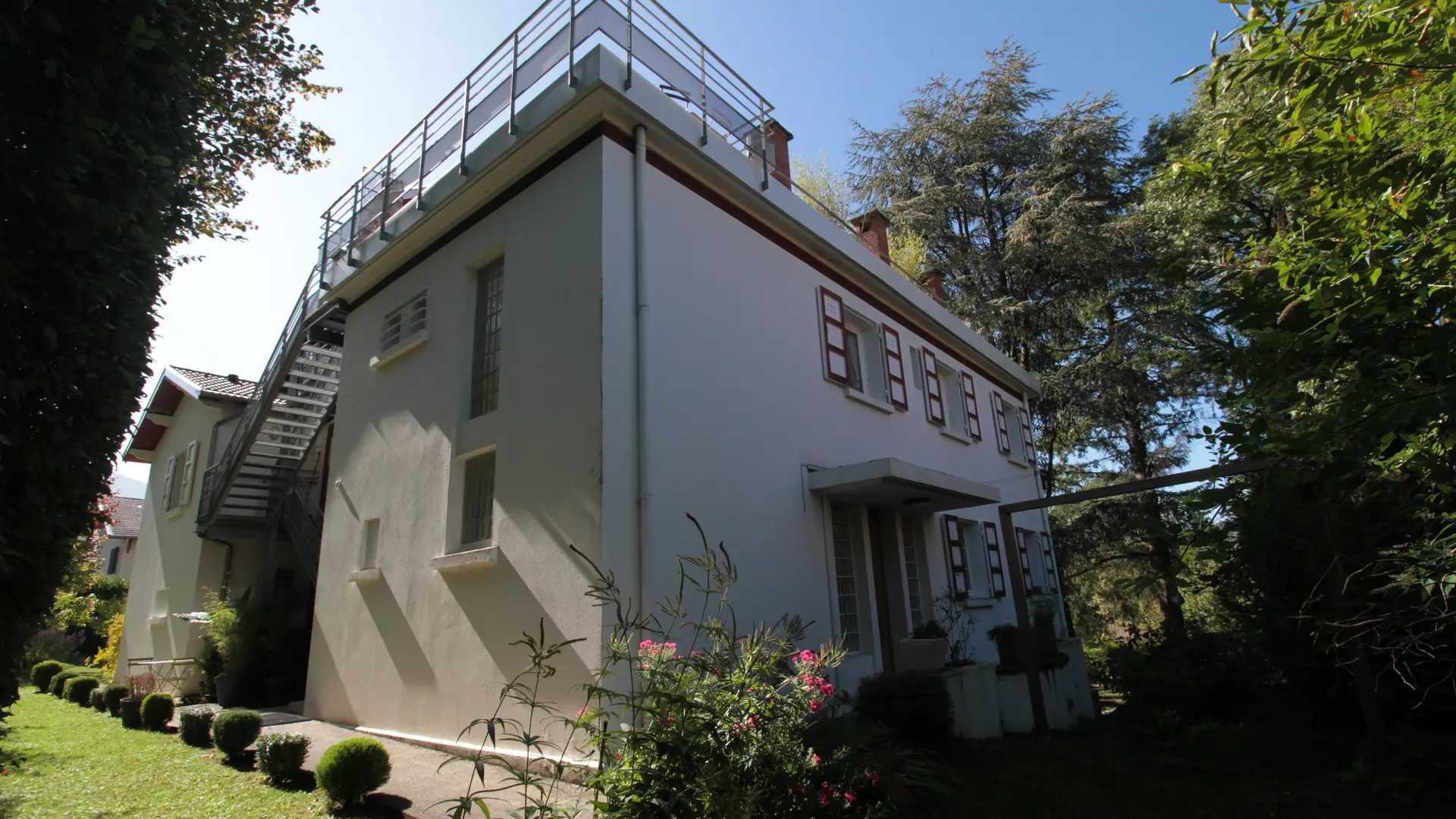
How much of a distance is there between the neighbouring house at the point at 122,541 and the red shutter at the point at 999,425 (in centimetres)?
3270

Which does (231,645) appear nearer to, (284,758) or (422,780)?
(284,758)

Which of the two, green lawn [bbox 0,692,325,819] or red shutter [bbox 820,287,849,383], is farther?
red shutter [bbox 820,287,849,383]

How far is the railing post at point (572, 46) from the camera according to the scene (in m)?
7.51

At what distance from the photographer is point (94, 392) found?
439cm

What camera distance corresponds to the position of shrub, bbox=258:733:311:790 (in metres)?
6.57

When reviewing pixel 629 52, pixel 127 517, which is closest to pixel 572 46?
pixel 629 52

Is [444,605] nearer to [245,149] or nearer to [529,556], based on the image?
[529,556]

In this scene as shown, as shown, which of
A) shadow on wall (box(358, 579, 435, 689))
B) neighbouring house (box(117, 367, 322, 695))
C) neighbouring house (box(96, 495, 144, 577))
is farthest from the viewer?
neighbouring house (box(96, 495, 144, 577))

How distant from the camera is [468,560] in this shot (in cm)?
754

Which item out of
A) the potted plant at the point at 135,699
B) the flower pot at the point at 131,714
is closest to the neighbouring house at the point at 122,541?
the potted plant at the point at 135,699

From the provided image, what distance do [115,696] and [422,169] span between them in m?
9.87

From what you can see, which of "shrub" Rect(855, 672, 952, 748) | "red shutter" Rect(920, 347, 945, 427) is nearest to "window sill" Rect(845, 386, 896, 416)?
"red shutter" Rect(920, 347, 945, 427)

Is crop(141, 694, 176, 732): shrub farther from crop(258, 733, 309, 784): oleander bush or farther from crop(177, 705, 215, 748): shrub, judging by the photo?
crop(258, 733, 309, 784): oleander bush

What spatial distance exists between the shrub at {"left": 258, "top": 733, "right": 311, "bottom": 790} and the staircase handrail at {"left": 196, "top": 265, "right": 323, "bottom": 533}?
263 inches
